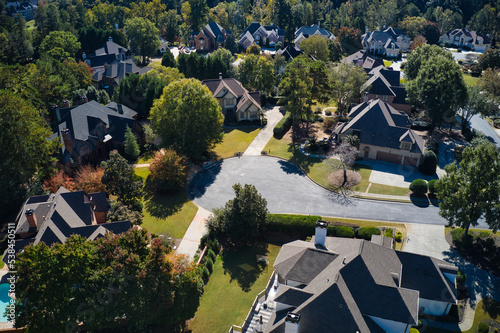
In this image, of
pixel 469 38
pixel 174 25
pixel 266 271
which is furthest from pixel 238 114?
pixel 469 38

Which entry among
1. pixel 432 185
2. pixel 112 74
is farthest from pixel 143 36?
pixel 432 185

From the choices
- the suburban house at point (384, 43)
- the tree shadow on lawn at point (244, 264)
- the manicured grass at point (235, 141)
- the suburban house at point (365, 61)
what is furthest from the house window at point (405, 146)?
the suburban house at point (384, 43)

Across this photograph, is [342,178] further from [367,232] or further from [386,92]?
[386,92]

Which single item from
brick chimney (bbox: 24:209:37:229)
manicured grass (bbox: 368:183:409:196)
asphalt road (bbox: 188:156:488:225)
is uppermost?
brick chimney (bbox: 24:209:37:229)

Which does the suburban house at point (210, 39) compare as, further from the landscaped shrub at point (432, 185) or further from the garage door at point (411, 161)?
the landscaped shrub at point (432, 185)

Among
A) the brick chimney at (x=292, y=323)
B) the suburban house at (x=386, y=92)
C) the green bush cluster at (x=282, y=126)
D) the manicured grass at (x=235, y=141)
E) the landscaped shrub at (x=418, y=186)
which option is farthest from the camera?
the suburban house at (x=386, y=92)

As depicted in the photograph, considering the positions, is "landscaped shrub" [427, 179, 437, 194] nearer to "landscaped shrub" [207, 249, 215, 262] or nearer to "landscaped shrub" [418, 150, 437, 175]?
"landscaped shrub" [418, 150, 437, 175]

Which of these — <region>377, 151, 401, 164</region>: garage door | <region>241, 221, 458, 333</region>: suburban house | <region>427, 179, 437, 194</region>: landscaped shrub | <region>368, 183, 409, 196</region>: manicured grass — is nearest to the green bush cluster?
<region>377, 151, 401, 164</region>: garage door
